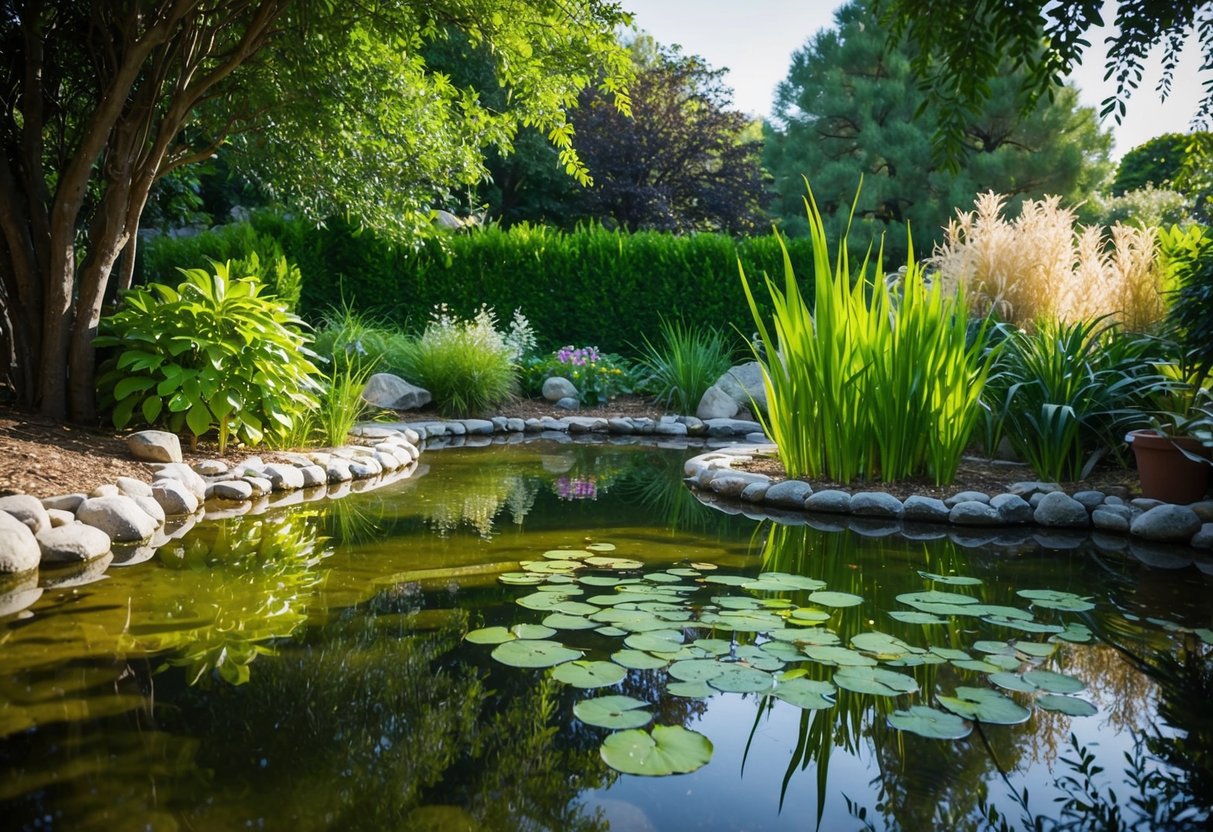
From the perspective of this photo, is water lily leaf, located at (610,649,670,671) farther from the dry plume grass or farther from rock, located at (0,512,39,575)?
the dry plume grass

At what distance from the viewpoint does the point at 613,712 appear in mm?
1985

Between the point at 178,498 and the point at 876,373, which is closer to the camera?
the point at 178,498

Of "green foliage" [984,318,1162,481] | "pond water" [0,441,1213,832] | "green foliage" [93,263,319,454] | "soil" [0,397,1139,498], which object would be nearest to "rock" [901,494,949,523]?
"soil" [0,397,1139,498]

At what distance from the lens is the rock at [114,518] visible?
3463mm

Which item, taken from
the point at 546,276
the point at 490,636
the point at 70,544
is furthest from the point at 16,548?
the point at 546,276

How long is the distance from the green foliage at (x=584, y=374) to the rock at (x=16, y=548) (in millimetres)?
6466

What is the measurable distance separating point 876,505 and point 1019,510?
25.7 inches

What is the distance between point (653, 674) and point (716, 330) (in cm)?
843

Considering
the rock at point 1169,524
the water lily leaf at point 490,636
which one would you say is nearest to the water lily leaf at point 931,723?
the water lily leaf at point 490,636

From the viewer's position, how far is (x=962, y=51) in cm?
161

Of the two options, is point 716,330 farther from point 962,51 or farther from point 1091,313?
point 962,51

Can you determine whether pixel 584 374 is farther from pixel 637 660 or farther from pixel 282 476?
pixel 637 660

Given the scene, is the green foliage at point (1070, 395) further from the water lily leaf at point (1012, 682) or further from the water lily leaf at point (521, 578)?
the water lily leaf at point (521, 578)

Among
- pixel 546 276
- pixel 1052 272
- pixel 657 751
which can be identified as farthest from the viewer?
pixel 546 276
